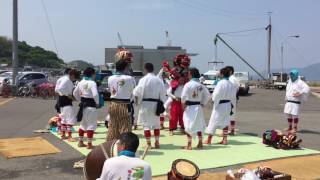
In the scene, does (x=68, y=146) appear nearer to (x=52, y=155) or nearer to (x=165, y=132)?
(x=52, y=155)

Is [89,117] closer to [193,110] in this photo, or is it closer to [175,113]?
[193,110]

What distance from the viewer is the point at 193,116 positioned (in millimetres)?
10812

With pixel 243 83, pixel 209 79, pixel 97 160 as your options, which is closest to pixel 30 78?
pixel 209 79

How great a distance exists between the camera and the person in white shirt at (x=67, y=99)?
11.8 m

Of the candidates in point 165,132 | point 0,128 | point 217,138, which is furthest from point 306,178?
point 0,128

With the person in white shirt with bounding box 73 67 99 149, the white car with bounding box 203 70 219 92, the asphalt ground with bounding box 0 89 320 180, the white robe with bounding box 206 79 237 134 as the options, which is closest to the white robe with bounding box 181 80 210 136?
the white robe with bounding box 206 79 237 134

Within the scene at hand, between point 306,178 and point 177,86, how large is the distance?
216 inches

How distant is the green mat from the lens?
950 cm

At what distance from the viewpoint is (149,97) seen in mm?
10578

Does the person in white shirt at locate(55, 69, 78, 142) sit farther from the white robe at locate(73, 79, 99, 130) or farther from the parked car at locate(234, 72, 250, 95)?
the parked car at locate(234, 72, 250, 95)

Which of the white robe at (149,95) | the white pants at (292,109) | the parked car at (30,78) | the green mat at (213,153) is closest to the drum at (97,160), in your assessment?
the green mat at (213,153)

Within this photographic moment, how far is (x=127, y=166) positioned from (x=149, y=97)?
5866mm

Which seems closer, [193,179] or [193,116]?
[193,179]

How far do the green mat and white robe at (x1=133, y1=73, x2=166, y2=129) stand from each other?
0.66 m
